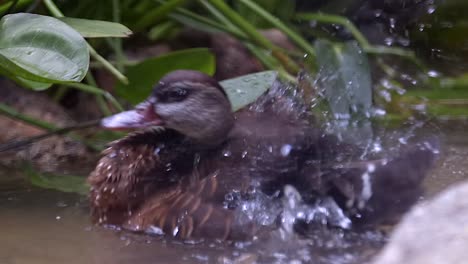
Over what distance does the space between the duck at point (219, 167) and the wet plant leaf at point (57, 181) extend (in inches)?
7.6

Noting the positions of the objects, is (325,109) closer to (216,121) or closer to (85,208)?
(216,121)

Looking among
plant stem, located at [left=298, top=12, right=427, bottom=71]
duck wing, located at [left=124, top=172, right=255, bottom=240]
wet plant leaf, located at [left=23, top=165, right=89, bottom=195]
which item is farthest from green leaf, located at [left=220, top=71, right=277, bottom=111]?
plant stem, located at [left=298, top=12, right=427, bottom=71]

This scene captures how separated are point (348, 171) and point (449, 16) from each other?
2925 millimetres

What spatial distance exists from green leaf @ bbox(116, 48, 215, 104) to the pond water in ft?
1.77

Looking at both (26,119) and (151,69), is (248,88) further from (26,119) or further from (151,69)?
(26,119)

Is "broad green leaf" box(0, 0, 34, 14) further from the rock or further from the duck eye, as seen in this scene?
the rock

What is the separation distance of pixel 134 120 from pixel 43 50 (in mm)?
432

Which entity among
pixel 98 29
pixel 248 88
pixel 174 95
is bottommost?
pixel 248 88

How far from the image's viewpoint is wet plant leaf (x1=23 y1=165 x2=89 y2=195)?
3.51 meters

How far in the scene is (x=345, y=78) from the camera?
3895 mm

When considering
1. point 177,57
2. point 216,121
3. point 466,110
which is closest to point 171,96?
point 216,121

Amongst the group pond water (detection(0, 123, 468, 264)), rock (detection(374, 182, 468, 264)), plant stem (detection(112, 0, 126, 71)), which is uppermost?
rock (detection(374, 182, 468, 264))

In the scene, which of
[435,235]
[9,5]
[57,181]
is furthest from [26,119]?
[435,235]

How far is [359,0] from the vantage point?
545cm
